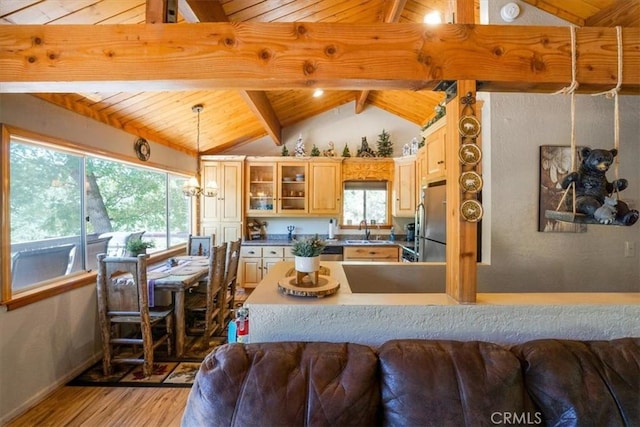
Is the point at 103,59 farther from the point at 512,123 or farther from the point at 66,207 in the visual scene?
the point at 512,123

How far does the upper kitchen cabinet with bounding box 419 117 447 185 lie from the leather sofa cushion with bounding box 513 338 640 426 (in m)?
1.65

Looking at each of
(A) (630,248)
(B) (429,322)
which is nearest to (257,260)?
(B) (429,322)

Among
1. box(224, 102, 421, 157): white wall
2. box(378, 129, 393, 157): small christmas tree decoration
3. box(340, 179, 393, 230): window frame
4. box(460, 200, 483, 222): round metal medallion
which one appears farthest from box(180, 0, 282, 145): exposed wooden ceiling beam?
box(460, 200, 483, 222): round metal medallion

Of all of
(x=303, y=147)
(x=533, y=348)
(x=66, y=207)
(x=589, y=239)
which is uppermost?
(x=303, y=147)

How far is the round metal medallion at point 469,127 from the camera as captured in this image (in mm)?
1290

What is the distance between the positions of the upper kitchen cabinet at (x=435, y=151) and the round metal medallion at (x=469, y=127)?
1.22 m

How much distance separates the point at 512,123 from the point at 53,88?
3095 millimetres

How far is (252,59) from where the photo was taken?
1343 mm

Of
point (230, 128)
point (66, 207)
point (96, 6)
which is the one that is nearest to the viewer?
point (96, 6)

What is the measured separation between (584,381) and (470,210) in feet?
2.48

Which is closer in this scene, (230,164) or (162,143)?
(162,143)

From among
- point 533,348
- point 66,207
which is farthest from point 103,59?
point 533,348

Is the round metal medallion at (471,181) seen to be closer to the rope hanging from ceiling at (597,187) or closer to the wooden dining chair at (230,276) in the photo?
the rope hanging from ceiling at (597,187)

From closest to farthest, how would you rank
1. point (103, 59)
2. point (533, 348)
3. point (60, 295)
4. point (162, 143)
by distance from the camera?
1. point (533, 348)
2. point (103, 59)
3. point (60, 295)
4. point (162, 143)
